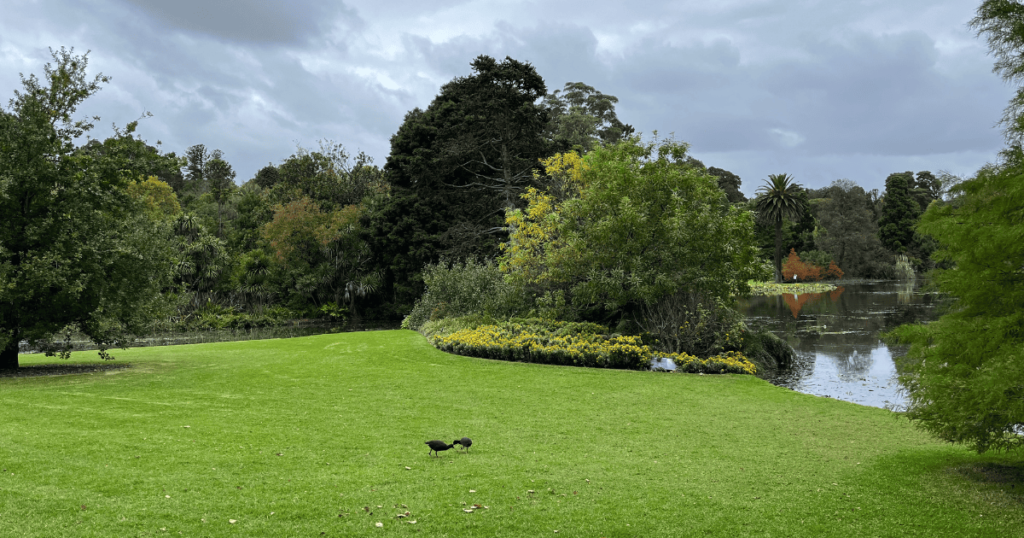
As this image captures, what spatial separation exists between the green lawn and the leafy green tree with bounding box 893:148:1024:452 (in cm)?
79

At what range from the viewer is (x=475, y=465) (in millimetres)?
7410

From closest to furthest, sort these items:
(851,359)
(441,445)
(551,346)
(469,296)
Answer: (441,445) → (551,346) → (851,359) → (469,296)

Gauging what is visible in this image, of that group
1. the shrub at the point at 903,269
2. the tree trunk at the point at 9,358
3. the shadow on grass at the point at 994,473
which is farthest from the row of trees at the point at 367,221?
the shadow on grass at the point at 994,473

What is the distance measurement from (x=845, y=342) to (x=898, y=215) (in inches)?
2391

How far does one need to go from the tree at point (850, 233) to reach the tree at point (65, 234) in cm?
7390

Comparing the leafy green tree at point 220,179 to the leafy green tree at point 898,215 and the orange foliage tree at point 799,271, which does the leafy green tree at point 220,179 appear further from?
the leafy green tree at point 898,215

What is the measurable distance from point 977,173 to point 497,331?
13.6 meters

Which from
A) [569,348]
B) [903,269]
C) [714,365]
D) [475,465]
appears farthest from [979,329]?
[903,269]

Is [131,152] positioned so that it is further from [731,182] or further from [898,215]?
[898,215]

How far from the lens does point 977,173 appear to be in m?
7.30

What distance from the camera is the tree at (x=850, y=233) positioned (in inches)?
2904

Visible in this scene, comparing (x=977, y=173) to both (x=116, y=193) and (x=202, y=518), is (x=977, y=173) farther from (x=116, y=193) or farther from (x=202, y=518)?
(x=116, y=193)

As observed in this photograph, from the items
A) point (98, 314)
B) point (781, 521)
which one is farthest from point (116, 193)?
point (781, 521)

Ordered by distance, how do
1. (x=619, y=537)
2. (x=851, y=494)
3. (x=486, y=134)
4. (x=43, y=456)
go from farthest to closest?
(x=486, y=134)
(x=43, y=456)
(x=851, y=494)
(x=619, y=537)
